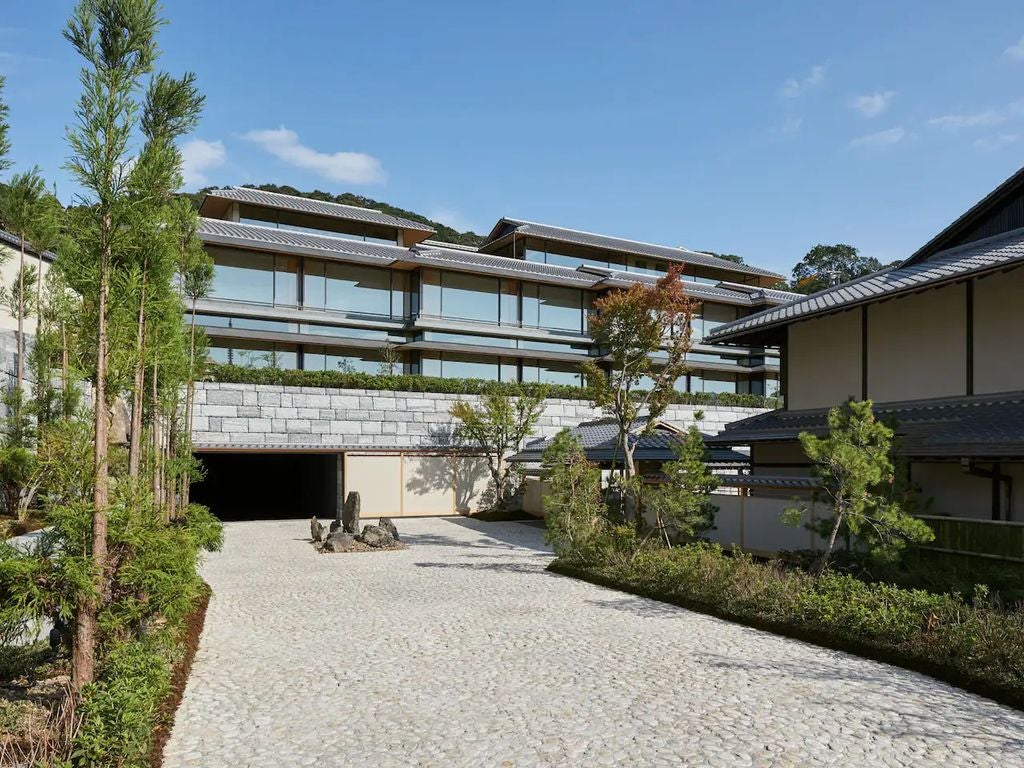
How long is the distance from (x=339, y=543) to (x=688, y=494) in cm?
870

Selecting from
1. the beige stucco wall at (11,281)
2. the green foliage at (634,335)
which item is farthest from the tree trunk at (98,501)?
the beige stucco wall at (11,281)

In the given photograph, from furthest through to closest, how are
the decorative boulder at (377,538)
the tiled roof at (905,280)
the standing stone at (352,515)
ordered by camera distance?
1. the standing stone at (352,515)
2. the decorative boulder at (377,538)
3. the tiled roof at (905,280)

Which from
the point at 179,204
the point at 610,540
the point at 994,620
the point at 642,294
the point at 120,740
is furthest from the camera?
the point at 642,294

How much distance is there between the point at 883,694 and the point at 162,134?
9.15 metres

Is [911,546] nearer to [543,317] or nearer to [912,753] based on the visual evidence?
[912,753]

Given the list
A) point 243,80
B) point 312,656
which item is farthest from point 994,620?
point 243,80

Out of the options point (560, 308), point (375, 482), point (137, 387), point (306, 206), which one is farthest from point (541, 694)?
point (306, 206)

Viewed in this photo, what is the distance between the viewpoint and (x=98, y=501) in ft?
20.2

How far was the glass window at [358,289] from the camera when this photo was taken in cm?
3194

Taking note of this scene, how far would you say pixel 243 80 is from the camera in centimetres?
1124

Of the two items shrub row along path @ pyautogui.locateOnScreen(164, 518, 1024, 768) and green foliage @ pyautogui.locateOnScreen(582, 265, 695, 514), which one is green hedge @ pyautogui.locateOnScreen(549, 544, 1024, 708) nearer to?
shrub row along path @ pyautogui.locateOnScreen(164, 518, 1024, 768)

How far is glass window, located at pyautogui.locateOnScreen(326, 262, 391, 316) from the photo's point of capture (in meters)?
31.9

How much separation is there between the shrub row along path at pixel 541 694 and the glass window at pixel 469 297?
22.1 m

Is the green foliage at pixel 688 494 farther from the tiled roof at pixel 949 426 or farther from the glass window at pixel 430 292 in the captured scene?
the glass window at pixel 430 292
